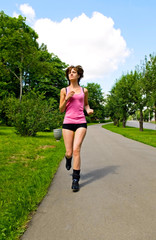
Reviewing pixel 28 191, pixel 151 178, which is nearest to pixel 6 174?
pixel 28 191

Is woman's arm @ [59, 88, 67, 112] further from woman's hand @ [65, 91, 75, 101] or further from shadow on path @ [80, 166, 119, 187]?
shadow on path @ [80, 166, 119, 187]

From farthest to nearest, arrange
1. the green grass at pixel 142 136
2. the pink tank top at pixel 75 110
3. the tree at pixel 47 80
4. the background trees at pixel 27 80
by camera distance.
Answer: the tree at pixel 47 80
the background trees at pixel 27 80
the green grass at pixel 142 136
the pink tank top at pixel 75 110

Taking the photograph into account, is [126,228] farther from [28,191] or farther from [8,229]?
[28,191]

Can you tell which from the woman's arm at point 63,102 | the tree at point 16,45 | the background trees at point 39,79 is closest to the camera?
the woman's arm at point 63,102

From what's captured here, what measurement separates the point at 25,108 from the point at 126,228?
12.7 meters

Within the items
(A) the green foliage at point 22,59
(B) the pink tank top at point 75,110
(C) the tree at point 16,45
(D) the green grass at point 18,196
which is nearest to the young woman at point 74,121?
(B) the pink tank top at point 75,110

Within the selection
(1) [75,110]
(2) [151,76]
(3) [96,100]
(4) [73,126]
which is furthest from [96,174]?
(3) [96,100]

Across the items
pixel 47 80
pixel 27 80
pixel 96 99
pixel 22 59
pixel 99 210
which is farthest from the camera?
pixel 96 99

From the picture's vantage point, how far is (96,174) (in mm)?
4699

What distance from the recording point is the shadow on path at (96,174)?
418 centimetres

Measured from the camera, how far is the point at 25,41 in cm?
2480

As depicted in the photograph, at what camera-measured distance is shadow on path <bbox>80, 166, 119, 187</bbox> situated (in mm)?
4180

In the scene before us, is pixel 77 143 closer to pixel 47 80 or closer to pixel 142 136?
pixel 142 136

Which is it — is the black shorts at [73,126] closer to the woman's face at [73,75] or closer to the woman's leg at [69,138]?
the woman's leg at [69,138]
